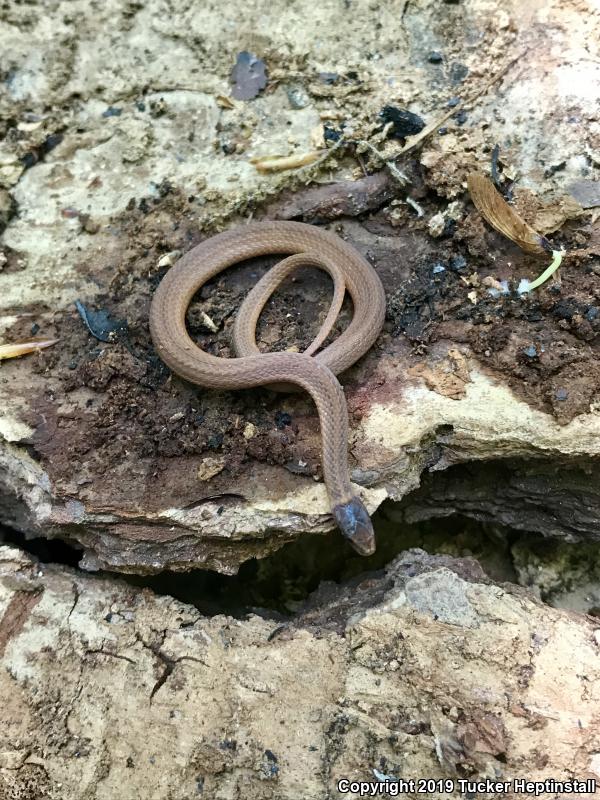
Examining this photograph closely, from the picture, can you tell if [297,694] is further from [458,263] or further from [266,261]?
[266,261]

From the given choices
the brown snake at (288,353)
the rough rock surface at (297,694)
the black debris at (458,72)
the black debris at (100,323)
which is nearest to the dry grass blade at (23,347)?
the black debris at (100,323)

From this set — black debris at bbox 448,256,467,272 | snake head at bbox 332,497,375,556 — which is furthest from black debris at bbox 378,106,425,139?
snake head at bbox 332,497,375,556

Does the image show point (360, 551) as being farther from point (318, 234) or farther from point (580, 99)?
point (580, 99)

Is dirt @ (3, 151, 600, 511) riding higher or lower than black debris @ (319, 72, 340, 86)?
lower

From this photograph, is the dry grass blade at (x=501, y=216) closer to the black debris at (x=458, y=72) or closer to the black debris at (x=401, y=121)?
the black debris at (x=401, y=121)

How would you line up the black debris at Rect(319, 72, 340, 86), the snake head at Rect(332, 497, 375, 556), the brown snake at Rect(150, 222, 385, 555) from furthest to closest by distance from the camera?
the black debris at Rect(319, 72, 340, 86) → the brown snake at Rect(150, 222, 385, 555) → the snake head at Rect(332, 497, 375, 556)

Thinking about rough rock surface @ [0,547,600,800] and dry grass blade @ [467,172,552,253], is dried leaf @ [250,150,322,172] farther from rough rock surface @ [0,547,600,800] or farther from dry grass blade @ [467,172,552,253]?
rough rock surface @ [0,547,600,800]

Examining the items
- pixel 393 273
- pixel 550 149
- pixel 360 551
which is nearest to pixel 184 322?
pixel 393 273

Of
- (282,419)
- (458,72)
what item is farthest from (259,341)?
(458,72)
